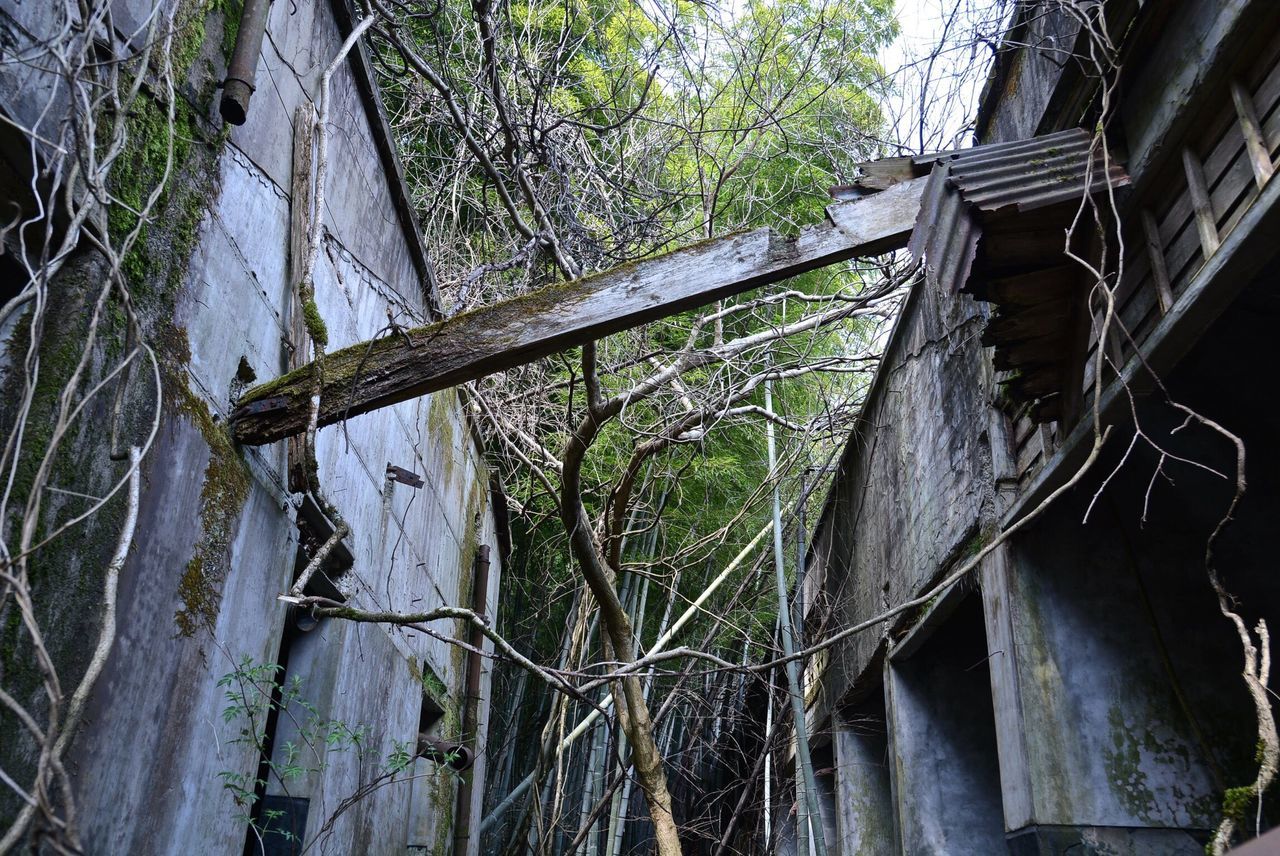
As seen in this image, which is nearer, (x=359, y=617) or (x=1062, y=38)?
(x=359, y=617)

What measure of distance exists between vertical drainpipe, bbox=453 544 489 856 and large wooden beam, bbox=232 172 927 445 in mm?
2785

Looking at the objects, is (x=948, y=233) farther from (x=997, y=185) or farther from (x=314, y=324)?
(x=314, y=324)

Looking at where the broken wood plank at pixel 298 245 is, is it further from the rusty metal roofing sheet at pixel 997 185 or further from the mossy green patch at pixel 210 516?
the rusty metal roofing sheet at pixel 997 185

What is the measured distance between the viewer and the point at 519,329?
122 inches

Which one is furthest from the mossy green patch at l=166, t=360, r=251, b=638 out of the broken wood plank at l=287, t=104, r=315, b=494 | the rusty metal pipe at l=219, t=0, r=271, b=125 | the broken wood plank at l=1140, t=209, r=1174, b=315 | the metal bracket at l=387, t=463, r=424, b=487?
the broken wood plank at l=1140, t=209, r=1174, b=315

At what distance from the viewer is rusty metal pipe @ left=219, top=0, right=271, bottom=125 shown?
2.80 m

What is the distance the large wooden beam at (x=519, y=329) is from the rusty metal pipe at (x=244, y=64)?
29.3 inches

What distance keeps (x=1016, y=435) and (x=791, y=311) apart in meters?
4.26

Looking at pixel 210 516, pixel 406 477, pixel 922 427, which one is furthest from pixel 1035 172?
pixel 406 477

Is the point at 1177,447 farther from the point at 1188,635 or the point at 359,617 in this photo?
the point at 359,617

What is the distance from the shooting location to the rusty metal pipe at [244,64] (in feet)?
9.20

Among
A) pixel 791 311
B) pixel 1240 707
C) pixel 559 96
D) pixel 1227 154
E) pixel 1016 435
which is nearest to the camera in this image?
pixel 1227 154

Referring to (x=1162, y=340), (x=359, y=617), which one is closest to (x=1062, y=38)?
(x=1162, y=340)

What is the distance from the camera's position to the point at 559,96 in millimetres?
7180
